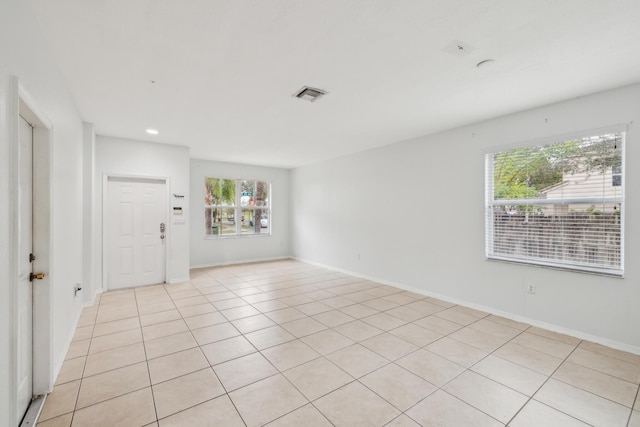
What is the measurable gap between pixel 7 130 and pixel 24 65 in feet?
1.81

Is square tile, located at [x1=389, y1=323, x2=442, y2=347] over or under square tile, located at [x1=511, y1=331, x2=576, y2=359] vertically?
over

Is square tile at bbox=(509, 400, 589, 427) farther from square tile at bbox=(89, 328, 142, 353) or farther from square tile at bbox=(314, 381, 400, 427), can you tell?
square tile at bbox=(89, 328, 142, 353)

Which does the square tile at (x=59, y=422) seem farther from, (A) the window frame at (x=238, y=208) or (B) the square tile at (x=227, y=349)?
(A) the window frame at (x=238, y=208)

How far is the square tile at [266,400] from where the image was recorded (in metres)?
1.95

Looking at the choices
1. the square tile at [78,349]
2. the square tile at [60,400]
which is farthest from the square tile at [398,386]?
the square tile at [78,349]

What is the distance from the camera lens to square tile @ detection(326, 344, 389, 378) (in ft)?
8.27

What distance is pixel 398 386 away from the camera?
2.30 meters

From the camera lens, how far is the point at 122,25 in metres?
1.97

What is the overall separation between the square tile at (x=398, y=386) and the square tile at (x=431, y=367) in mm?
78

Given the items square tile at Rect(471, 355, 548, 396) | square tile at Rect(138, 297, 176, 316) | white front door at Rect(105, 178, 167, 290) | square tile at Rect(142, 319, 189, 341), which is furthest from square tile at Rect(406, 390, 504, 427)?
white front door at Rect(105, 178, 167, 290)

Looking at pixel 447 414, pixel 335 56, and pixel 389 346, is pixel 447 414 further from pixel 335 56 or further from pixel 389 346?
pixel 335 56

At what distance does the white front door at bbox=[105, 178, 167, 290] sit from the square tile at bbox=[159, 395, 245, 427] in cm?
399

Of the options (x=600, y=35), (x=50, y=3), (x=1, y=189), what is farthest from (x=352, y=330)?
(x=50, y=3)

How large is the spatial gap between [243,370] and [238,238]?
522cm
